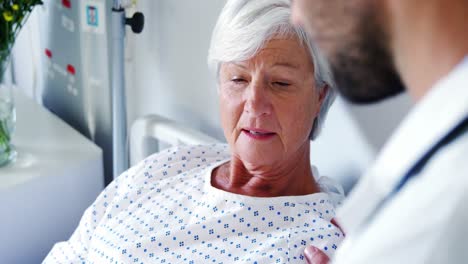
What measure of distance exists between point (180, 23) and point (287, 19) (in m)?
0.60

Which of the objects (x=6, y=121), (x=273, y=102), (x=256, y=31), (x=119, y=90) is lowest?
(x=6, y=121)

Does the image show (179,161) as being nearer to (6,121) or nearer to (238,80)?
(238,80)

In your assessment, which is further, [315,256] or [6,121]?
[6,121]

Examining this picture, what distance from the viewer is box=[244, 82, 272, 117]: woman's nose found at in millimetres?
1189

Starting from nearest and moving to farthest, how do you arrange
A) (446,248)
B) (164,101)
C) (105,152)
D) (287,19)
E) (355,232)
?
(446,248) < (355,232) < (287,19) < (164,101) < (105,152)

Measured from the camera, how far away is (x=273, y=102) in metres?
1.19

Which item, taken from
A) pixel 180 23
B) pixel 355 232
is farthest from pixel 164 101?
pixel 355 232

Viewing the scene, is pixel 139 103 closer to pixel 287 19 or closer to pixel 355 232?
pixel 287 19

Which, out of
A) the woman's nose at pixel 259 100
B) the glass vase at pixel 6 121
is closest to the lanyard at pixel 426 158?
the woman's nose at pixel 259 100

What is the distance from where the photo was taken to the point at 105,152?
81.5 inches

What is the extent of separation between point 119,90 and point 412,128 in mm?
1312

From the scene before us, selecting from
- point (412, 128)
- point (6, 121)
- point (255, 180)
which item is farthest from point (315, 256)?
point (6, 121)

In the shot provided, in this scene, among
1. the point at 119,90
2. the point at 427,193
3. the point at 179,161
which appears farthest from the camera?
the point at 119,90

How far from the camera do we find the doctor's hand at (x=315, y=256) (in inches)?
41.8
